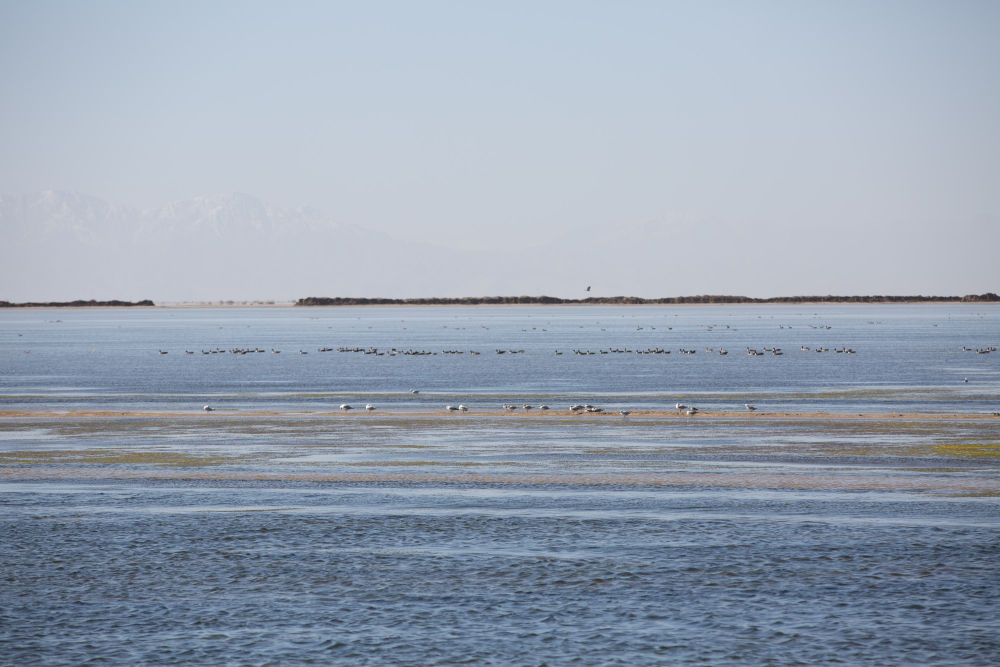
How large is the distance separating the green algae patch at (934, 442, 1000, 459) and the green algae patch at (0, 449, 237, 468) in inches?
795

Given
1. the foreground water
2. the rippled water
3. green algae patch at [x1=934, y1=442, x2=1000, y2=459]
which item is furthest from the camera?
the rippled water

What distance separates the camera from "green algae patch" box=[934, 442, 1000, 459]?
3309cm

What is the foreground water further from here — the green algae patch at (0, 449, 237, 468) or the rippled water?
the rippled water

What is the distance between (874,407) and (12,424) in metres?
34.3

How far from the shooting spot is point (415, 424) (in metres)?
44.0

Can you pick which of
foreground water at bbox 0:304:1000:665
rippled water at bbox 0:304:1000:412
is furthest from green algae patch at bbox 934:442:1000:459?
rippled water at bbox 0:304:1000:412

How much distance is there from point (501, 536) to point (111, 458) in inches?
638

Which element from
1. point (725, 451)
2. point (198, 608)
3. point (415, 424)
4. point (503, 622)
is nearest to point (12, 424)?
point (415, 424)

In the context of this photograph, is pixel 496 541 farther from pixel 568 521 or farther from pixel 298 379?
pixel 298 379

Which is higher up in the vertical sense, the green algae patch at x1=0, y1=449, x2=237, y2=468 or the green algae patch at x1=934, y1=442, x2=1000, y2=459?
the green algae patch at x1=934, y1=442, x2=1000, y2=459

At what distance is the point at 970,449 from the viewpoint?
3444 centimetres

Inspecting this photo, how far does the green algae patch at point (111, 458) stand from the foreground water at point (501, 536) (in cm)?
22

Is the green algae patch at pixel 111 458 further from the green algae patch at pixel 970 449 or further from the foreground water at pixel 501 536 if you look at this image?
Result: the green algae patch at pixel 970 449

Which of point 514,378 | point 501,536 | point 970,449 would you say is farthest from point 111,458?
point 514,378
